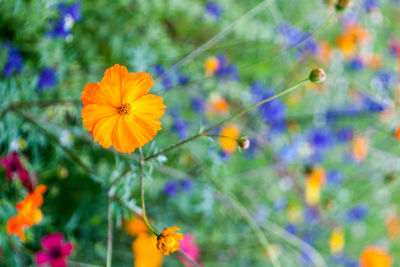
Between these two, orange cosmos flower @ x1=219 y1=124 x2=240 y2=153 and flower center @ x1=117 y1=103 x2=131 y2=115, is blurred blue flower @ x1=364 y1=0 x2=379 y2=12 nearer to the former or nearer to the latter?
orange cosmos flower @ x1=219 y1=124 x2=240 y2=153

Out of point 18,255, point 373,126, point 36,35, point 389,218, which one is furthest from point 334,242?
point 36,35

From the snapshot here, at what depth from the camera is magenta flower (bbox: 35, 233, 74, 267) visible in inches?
43.6

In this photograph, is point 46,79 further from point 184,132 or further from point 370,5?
point 370,5

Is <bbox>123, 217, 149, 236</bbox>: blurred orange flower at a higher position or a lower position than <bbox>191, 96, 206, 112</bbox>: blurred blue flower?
lower

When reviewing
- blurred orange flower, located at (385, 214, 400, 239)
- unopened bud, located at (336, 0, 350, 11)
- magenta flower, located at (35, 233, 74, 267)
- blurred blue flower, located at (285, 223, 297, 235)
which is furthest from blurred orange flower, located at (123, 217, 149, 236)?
blurred orange flower, located at (385, 214, 400, 239)

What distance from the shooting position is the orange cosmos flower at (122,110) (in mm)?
698

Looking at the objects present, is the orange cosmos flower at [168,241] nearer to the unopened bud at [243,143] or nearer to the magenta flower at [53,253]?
the unopened bud at [243,143]

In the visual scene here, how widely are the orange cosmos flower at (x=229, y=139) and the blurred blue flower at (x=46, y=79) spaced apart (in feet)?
2.40

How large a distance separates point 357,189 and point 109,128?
8.38ft

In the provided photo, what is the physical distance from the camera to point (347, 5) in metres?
1.03

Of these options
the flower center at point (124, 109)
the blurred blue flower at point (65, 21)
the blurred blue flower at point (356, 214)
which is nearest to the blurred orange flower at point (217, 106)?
the blurred blue flower at point (65, 21)

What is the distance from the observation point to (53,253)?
1.13 m

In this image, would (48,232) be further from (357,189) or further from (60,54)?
(357,189)

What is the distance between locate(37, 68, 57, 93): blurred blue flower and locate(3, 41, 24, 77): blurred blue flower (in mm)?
86
